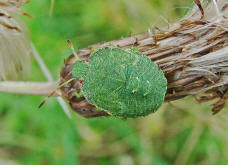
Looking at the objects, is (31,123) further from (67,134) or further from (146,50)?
(146,50)

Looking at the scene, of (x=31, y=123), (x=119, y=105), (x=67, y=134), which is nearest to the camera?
(x=119, y=105)

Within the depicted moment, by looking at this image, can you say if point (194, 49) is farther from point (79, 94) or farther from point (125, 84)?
point (79, 94)

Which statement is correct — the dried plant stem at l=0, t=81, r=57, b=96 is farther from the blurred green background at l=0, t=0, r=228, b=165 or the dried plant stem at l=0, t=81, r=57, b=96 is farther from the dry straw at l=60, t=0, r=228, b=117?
the blurred green background at l=0, t=0, r=228, b=165

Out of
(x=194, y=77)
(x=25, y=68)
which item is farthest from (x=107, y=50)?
(x=25, y=68)

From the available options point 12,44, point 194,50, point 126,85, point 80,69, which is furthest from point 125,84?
point 12,44

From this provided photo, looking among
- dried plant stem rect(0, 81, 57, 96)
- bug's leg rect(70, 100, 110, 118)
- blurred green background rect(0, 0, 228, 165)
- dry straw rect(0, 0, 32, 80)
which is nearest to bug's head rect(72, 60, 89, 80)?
bug's leg rect(70, 100, 110, 118)
